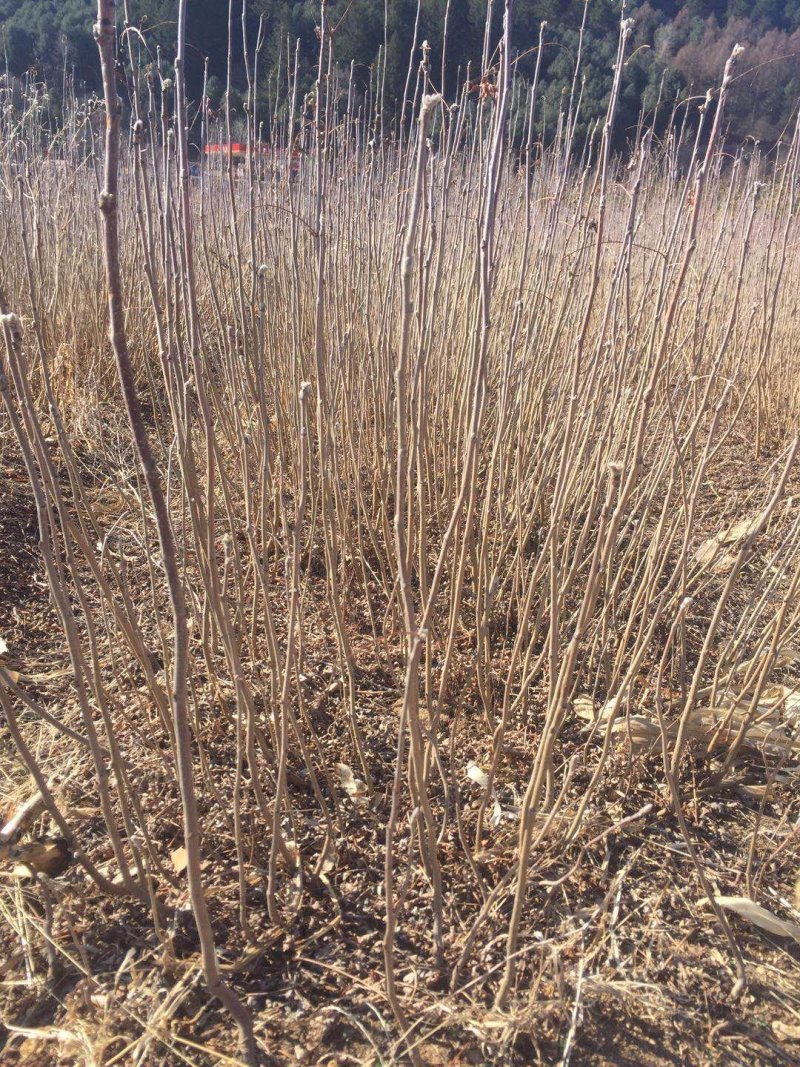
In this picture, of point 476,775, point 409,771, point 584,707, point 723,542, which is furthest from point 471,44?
point 409,771

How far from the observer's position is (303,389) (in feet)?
2.45

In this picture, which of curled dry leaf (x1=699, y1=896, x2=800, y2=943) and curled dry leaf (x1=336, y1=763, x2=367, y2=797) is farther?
curled dry leaf (x1=336, y1=763, x2=367, y2=797)

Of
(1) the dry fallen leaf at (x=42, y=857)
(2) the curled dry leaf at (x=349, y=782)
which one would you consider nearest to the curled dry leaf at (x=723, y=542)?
(2) the curled dry leaf at (x=349, y=782)

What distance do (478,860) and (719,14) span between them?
581 inches

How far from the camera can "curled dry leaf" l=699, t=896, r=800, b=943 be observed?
3.25 feet

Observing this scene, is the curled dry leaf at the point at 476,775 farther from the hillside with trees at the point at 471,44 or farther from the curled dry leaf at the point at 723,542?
the hillside with trees at the point at 471,44

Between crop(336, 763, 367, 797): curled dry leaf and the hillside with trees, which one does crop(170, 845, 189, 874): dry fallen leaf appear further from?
the hillside with trees

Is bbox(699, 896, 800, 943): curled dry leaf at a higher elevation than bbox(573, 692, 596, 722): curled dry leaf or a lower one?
higher

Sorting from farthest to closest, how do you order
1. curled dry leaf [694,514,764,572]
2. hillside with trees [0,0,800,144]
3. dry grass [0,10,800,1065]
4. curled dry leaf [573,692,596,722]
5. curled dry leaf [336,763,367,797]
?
hillside with trees [0,0,800,144], curled dry leaf [694,514,764,572], curled dry leaf [573,692,596,722], curled dry leaf [336,763,367,797], dry grass [0,10,800,1065]

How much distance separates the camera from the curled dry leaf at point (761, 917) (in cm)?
99

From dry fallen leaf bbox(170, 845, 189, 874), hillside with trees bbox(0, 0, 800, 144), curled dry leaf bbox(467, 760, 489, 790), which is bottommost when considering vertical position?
dry fallen leaf bbox(170, 845, 189, 874)

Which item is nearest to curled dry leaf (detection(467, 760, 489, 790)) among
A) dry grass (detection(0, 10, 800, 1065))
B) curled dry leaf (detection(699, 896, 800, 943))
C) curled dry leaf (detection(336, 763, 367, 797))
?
dry grass (detection(0, 10, 800, 1065))

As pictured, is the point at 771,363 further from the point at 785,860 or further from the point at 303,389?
the point at 303,389

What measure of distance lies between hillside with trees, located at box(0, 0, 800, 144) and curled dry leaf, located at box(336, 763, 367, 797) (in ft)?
10.6
